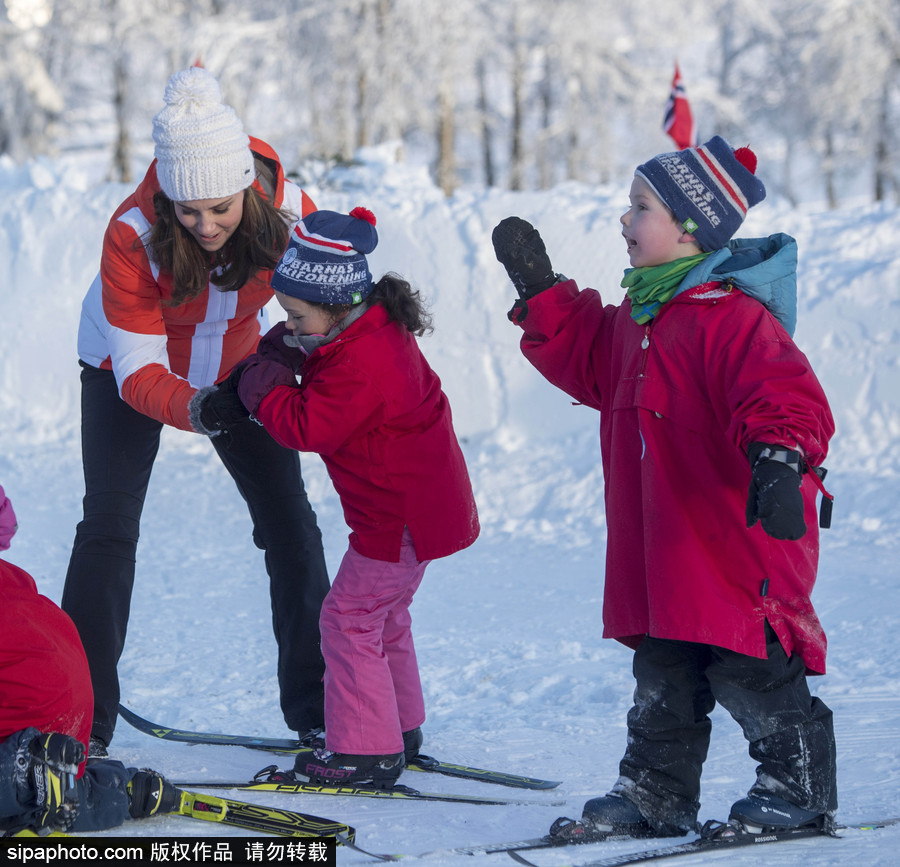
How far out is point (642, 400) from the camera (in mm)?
2389

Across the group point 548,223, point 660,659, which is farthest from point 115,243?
point 548,223

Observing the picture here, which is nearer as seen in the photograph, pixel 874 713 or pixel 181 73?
pixel 181 73

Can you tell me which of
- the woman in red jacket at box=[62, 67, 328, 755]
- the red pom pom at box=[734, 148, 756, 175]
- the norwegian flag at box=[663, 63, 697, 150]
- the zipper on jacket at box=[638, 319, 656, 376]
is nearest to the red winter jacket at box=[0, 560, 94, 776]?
the woman in red jacket at box=[62, 67, 328, 755]

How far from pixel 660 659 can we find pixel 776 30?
70.8ft

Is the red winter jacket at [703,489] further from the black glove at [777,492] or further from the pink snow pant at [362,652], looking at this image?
the pink snow pant at [362,652]

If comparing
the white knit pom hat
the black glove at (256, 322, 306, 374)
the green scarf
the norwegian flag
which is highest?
the norwegian flag

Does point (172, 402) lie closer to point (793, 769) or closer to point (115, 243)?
point (115, 243)

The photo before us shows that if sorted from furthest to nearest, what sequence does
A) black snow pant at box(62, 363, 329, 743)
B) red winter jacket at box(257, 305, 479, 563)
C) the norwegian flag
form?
the norwegian flag
black snow pant at box(62, 363, 329, 743)
red winter jacket at box(257, 305, 479, 563)

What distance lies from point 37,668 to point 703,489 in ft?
4.99

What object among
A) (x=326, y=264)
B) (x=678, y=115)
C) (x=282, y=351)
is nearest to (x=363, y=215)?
(x=326, y=264)

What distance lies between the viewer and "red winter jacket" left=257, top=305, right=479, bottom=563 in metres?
2.54

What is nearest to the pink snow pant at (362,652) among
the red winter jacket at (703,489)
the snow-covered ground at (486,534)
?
the snow-covered ground at (486,534)

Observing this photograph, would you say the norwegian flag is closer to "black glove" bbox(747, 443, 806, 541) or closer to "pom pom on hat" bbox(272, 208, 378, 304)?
"pom pom on hat" bbox(272, 208, 378, 304)

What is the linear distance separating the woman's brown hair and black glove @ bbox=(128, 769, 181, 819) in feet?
4.08
